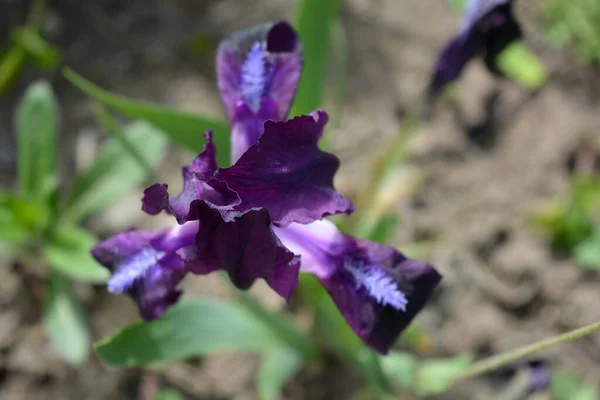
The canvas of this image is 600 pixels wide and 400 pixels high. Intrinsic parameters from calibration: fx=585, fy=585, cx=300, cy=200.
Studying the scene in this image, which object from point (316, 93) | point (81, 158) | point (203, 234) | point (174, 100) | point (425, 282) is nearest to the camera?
point (203, 234)

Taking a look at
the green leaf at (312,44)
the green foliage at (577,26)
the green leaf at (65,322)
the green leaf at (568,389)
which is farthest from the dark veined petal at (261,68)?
the green foliage at (577,26)

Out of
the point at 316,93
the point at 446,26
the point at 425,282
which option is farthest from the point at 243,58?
the point at 446,26

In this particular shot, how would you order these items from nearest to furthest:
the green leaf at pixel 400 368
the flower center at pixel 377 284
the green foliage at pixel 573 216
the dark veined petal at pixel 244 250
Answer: the dark veined petal at pixel 244 250 < the flower center at pixel 377 284 < the green leaf at pixel 400 368 < the green foliage at pixel 573 216

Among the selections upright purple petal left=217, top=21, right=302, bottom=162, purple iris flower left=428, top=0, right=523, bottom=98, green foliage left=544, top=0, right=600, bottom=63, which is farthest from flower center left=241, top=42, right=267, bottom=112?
green foliage left=544, top=0, right=600, bottom=63

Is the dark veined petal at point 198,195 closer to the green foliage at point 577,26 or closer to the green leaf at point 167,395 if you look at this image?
the green leaf at point 167,395

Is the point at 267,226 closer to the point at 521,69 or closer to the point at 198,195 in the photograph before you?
the point at 198,195

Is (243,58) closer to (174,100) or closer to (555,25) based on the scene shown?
(174,100)
